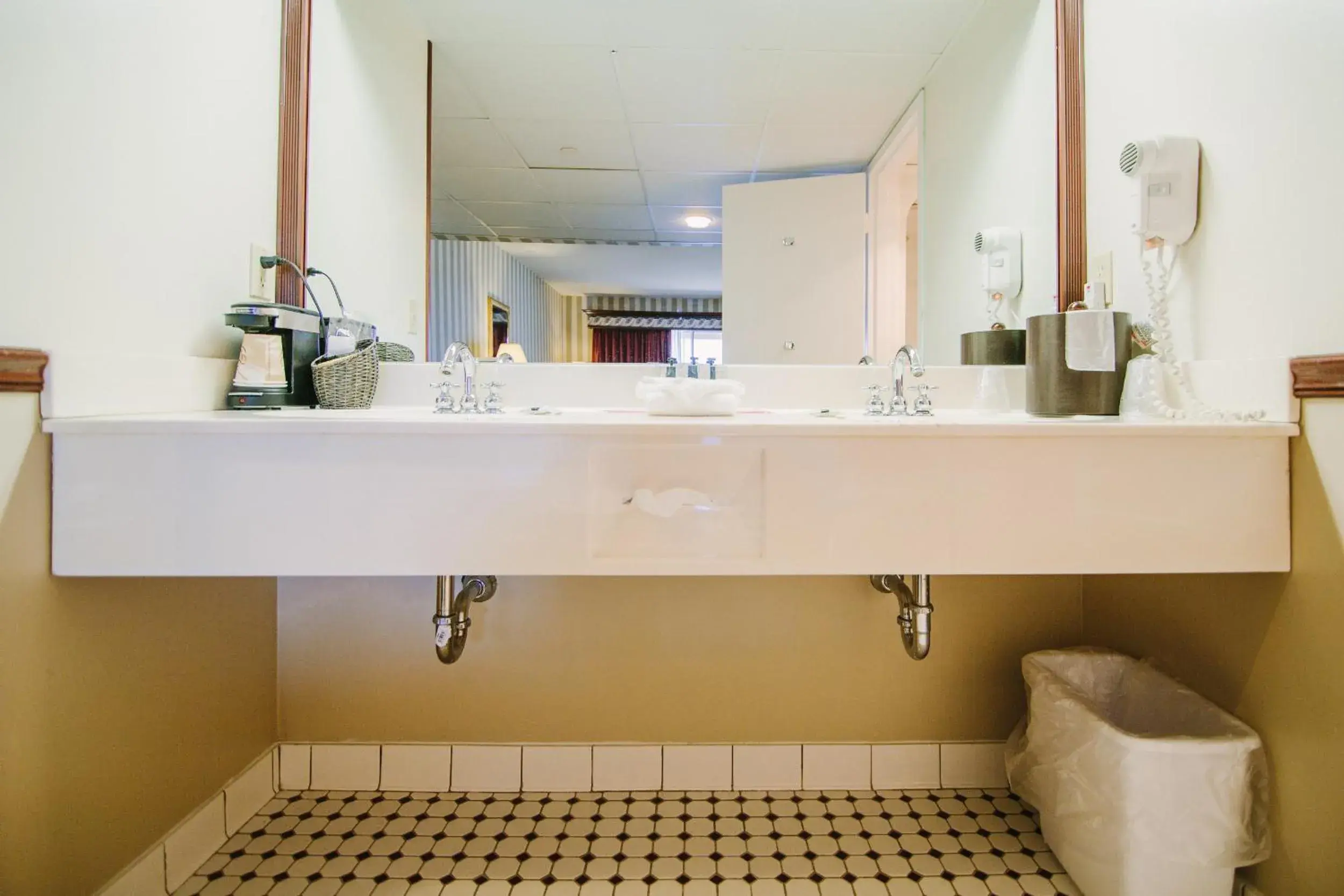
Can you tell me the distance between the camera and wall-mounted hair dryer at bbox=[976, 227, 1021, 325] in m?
1.41

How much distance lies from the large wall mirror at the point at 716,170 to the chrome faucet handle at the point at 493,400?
108 millimetres

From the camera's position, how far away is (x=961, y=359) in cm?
140

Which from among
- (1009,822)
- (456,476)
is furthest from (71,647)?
(1009,822)

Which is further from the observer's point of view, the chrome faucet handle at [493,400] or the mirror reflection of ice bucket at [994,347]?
the mirror reflection of ice bucket at [994,347]

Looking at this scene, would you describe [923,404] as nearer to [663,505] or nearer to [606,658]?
[663,505]

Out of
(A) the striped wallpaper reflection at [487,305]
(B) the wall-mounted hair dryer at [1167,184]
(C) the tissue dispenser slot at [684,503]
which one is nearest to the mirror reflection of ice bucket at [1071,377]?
(B) the wall-mounted hair dryer at [1167,184]

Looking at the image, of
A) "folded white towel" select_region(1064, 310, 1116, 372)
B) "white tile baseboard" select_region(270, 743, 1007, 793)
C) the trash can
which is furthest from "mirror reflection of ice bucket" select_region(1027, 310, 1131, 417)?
"white tile baseboard" select_region(270, 743, 1007, 793)

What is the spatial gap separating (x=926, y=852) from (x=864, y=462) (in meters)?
0.80

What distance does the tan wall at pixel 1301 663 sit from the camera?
33.0 inches

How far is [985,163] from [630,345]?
0.87 m

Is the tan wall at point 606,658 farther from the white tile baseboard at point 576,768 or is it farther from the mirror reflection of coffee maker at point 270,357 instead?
the mirror reflection of coffee maker at point 270,357

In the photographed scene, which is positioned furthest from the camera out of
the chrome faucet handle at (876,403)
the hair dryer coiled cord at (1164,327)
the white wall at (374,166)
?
the white wall at (374,166)

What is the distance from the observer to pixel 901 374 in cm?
126

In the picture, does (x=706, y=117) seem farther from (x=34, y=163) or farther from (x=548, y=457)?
(x=34, y=163)
